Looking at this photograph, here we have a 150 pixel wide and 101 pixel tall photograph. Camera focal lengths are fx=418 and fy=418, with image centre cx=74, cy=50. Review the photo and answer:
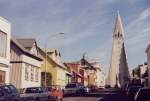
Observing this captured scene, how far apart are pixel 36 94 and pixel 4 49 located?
34.8ft

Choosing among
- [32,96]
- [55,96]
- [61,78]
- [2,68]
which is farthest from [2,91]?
[61,78]

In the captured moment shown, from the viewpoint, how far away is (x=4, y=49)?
4497 centimetres

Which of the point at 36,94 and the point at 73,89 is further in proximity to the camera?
the point at 73,89

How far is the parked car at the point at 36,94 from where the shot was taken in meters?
35.4

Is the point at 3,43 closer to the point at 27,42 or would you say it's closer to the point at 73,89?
the point at 27,42

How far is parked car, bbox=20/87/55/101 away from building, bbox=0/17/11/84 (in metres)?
7.70

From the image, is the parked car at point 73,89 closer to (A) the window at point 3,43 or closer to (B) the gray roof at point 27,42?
(B) the gray roof at point 27,42

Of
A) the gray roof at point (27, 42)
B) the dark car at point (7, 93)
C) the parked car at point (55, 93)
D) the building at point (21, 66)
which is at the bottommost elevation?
the dark car at point (7, 93)

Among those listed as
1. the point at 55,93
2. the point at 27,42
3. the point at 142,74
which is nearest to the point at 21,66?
the point at 27,42

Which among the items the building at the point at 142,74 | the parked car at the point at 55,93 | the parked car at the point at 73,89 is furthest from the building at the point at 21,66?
the building at the point at 142,74

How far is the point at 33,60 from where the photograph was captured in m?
58.2

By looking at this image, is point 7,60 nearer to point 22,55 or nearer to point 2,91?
point 22,55

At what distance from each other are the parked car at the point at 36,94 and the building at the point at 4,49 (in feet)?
25.3

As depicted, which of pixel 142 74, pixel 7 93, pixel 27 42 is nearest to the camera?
pixel 7 93
